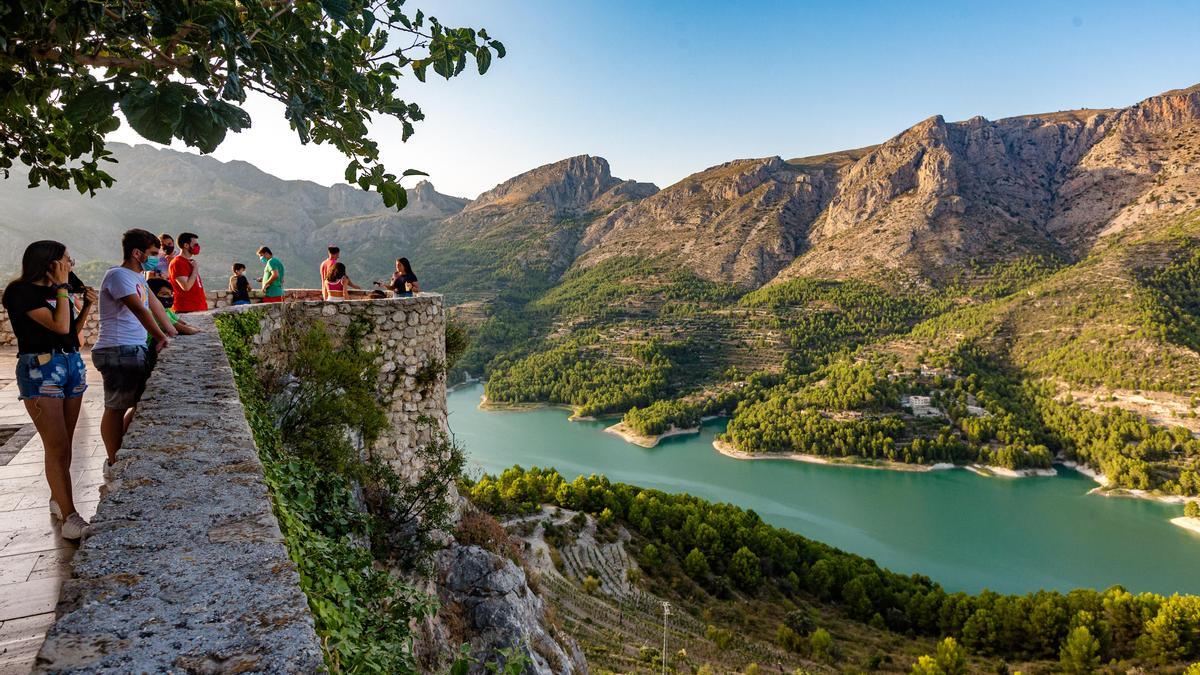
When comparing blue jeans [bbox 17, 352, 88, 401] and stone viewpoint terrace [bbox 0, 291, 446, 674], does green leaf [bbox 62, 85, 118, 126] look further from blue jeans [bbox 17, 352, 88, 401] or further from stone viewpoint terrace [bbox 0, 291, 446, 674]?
blue jeans [bbox 17, 352, 88, 401]

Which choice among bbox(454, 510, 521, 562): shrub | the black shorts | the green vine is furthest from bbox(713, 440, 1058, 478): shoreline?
the black shorts

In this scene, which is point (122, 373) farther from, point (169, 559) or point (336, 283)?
point (336, 283)

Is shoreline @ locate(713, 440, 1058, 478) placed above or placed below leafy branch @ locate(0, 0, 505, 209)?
below

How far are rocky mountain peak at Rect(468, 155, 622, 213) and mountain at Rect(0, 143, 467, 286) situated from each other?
2680cm

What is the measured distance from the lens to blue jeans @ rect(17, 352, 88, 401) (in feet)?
10.5

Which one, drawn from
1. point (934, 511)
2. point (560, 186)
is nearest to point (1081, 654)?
point (934, 511)

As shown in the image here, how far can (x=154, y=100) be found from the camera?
168 cm

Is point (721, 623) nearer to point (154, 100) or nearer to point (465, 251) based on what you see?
point (154, 100)

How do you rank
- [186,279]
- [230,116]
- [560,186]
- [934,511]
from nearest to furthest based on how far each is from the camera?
1. [230,116]
2. [186,279]
3. [934,511]
4. [560,186]

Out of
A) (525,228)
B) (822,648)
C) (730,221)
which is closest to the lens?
(822,648)

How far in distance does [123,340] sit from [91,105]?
2501mm

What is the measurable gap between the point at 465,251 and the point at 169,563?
144857mm

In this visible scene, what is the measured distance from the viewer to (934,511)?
4803cm

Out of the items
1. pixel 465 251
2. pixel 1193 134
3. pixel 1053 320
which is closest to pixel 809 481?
pixel 1053 320
